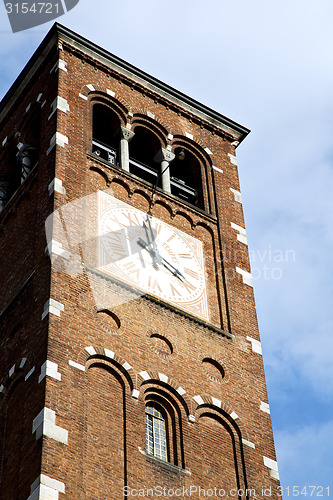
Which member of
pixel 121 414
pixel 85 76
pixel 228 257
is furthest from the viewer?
pixel 85 76

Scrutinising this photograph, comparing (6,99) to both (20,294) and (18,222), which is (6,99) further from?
(20,294)

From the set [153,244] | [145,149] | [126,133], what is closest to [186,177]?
[145,149]

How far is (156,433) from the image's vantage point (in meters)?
26.1

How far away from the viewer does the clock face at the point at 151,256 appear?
2919 cm

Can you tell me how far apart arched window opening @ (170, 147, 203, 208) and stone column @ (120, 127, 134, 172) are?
1.75 metres

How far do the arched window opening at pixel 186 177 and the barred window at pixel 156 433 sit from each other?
8.92 meters

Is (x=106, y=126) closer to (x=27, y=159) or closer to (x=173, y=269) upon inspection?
(x=27, y=159)

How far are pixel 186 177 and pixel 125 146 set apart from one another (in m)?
2.74

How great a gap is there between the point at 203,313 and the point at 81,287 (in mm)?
3714

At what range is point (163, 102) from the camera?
1425 inches

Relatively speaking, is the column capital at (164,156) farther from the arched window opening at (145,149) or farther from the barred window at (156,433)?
the barred window at (156,433)

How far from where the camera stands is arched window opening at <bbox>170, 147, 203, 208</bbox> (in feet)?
113

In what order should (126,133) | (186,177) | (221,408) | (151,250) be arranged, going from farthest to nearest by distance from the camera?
(186,177)
(126,133)
(151,250)
(221,408)

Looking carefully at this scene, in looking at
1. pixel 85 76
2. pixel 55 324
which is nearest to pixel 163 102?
pixel 85 76
